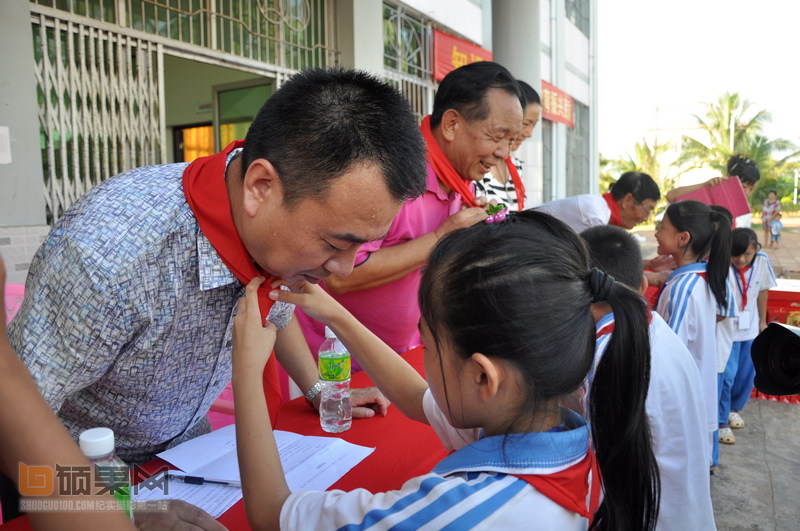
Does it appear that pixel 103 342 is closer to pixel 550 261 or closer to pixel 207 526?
pixel 207 526

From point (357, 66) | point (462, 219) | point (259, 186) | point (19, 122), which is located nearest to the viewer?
point (259, 186)

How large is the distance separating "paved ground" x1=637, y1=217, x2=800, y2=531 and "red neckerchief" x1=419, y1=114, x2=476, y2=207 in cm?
226

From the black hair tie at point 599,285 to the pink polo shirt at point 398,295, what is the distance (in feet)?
3.74

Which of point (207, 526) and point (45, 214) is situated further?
point (45, 214)

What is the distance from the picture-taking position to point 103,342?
42.1 inches

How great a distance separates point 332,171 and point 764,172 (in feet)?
94.9

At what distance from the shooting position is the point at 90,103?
3500 millimetres

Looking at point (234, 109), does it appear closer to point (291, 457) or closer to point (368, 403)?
point (368, 403)

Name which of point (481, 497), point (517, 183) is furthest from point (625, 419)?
point (517, 183)

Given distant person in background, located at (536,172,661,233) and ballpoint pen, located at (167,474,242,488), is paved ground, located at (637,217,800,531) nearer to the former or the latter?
distant person in background, located at (536,172,661,233)

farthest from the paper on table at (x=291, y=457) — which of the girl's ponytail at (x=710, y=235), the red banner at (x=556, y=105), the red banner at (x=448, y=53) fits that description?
the red banner at (x=556, y=105)

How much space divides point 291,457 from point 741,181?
5.11 metres

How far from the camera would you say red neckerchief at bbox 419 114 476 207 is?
2.22 metres

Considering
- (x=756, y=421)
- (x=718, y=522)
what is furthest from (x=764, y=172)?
(x=718, y=522)
